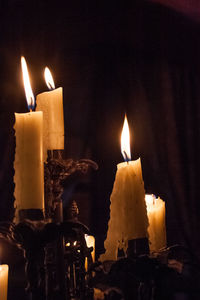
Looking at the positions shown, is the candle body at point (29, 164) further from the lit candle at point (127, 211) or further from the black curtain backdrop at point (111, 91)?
the black curtain backdrop at point (111, 91)

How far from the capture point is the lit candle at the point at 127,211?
1.92 ft

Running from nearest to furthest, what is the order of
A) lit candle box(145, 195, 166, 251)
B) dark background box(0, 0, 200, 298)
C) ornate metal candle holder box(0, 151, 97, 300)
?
ornate metal candle holder box(0, 151, 97, 300) → lit candle box(145, 195, 166, 251) → dark background box(0, 0, 200, 298)

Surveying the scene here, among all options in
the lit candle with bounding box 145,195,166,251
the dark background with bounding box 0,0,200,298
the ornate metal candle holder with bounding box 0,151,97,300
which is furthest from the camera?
the dark background with bounding box 0,0,200,298

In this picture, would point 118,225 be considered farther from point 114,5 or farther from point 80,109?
point 114,5

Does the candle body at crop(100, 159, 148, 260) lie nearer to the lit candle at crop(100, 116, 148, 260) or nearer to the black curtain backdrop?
the lit candle at crop(100, 116, 148, 260)

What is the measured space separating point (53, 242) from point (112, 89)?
0.75m

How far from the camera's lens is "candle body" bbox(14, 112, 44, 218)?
58cm

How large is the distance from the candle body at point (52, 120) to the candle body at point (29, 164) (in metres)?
0.07

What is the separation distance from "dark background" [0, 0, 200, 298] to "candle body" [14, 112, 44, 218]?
667 millimetres

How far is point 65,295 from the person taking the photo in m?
0.59

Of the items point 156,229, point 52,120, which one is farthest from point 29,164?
point 156,229

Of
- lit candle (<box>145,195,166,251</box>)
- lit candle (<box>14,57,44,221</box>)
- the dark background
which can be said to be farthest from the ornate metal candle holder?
the dark background

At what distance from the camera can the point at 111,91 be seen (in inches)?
51.3

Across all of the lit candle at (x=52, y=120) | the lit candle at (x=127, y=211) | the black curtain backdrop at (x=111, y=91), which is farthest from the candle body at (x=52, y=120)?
the black curtain backdrop at (x=111, y=91)
